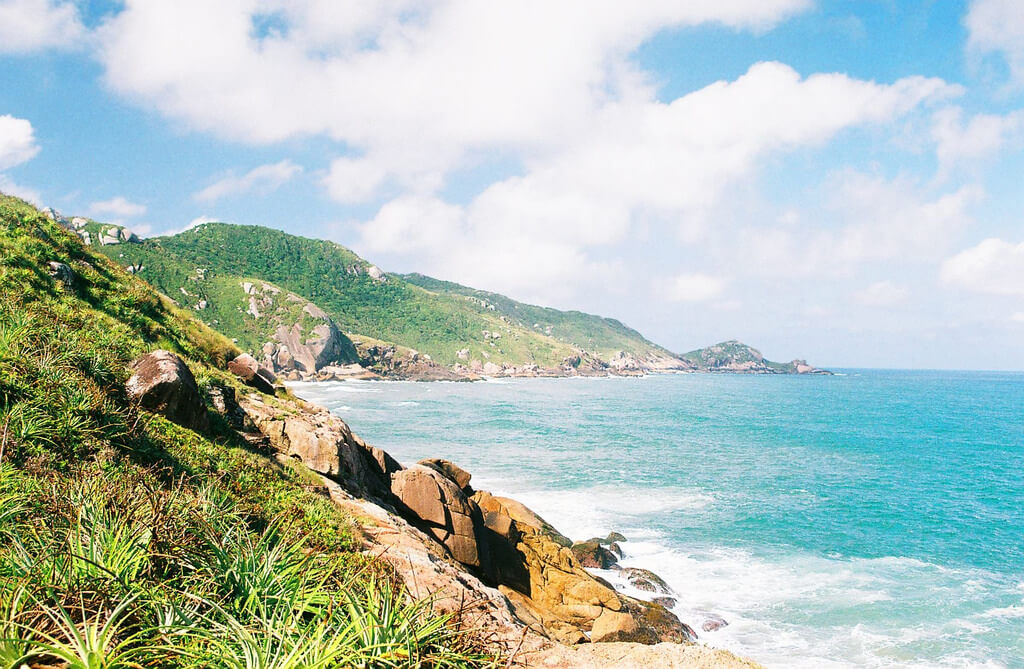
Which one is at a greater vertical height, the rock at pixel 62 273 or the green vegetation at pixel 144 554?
the rock at pixel 62 273

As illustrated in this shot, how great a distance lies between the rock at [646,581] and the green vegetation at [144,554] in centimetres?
1482

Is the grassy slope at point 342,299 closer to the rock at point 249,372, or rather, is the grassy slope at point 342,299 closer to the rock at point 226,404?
the rock at point 249,372

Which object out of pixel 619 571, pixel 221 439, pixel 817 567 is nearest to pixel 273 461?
pixel 221 439

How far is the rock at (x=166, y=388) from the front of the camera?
29.8 ft

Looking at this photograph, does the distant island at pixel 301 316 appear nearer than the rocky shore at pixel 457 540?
No

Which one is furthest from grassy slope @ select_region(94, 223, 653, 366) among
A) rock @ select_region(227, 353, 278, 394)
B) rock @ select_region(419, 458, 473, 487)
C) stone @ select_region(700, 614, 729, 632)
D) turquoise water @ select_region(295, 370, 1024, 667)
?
stone @ select_region(700, 614, 729, 632)

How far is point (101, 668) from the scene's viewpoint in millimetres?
2707

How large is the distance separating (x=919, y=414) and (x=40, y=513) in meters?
97.9

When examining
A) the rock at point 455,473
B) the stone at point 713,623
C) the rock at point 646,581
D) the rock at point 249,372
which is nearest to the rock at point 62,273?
the rock at point 249,372

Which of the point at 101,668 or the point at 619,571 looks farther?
the point at 619,571

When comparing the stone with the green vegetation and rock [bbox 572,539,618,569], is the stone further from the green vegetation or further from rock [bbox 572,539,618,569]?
the green vegetation

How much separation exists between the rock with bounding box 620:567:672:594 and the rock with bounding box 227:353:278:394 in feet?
50.9

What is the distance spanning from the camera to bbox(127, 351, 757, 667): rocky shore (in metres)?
8.06

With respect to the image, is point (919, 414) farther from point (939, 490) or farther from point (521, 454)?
point (521, 454)
